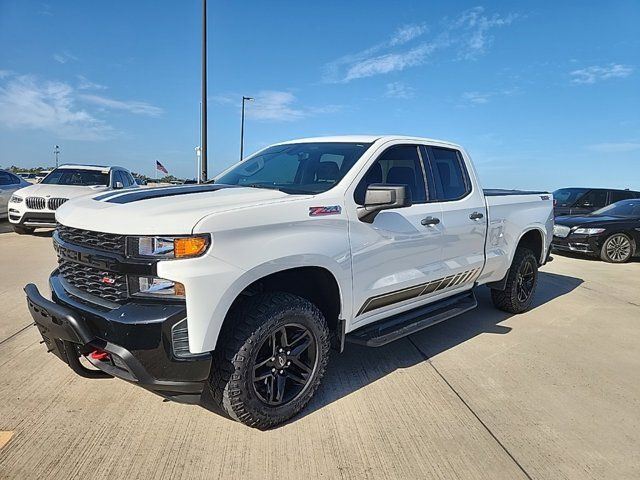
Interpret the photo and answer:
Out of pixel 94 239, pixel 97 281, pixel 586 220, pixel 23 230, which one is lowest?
pixel 23 230

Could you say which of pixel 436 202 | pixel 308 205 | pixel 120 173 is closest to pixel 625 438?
pixel 436 202

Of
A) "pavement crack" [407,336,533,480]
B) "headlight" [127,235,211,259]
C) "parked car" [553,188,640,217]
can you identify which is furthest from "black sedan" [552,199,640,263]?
"headlight" [127,235,211,259]

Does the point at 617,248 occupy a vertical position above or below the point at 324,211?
below

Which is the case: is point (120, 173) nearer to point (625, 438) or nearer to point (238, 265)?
point (238, 265)

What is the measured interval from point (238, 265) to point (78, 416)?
4.95 ft

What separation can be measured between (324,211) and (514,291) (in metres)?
3.32

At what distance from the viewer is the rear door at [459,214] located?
408cm

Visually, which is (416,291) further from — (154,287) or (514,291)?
(154,287)

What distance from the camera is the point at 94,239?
2.59 m

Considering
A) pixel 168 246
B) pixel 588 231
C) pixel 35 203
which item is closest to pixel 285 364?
pixel 168 246

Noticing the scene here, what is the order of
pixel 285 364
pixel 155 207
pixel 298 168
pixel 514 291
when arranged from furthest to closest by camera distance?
pixel 514 291 < pixel 298 168 < pixel 285 364 < pixel 155 207

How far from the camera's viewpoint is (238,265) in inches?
98.3

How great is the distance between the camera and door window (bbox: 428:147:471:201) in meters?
4.17

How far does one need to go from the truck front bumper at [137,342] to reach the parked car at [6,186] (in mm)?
11455
